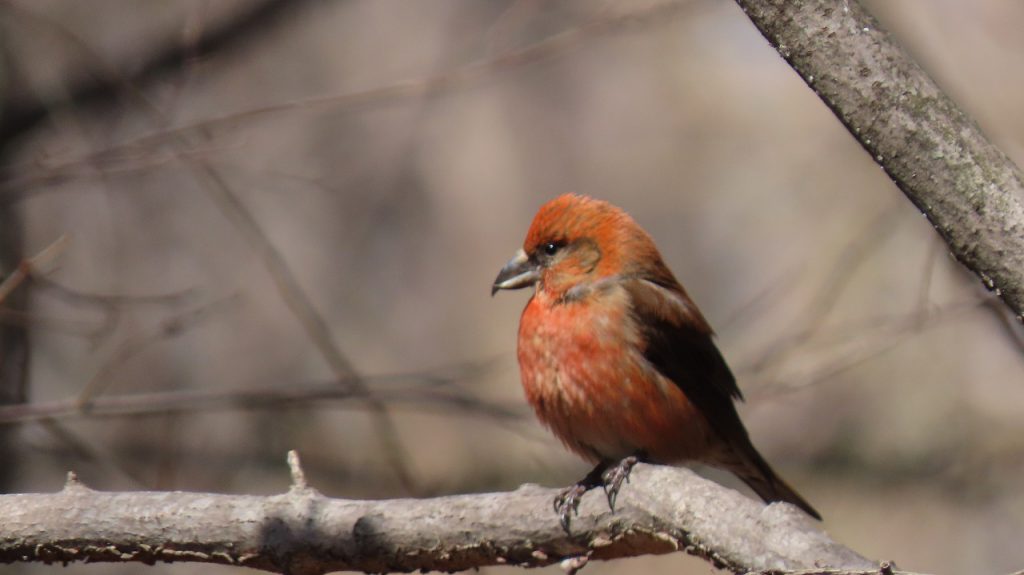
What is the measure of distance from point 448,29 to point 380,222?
1331 millimetres

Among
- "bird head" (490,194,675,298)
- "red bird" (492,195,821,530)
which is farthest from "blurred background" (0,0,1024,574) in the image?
"bird head" (490,194,675,298)

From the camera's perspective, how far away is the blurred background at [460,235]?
680 centimetres

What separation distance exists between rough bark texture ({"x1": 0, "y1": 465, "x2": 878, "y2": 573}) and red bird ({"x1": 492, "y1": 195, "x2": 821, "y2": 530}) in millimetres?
755

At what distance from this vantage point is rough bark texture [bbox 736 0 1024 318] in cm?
228

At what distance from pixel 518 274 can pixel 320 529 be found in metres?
1.73

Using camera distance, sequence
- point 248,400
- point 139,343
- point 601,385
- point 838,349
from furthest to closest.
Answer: point 838,349, point 139,343, point 248,400, point 601,385

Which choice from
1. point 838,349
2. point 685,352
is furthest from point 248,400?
point 838,349

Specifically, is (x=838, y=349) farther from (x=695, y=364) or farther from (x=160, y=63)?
(x=160, y=63)

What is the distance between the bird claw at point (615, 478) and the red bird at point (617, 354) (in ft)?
0.96

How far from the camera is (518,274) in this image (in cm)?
456

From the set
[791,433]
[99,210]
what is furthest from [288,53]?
[791,433]

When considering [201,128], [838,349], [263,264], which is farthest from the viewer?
Result: [263,264]

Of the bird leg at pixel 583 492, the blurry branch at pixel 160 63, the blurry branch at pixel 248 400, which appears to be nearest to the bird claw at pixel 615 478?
the bird leg at pixel 583 492

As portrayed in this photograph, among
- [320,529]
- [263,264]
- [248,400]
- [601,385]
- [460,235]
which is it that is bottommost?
[320,529]
